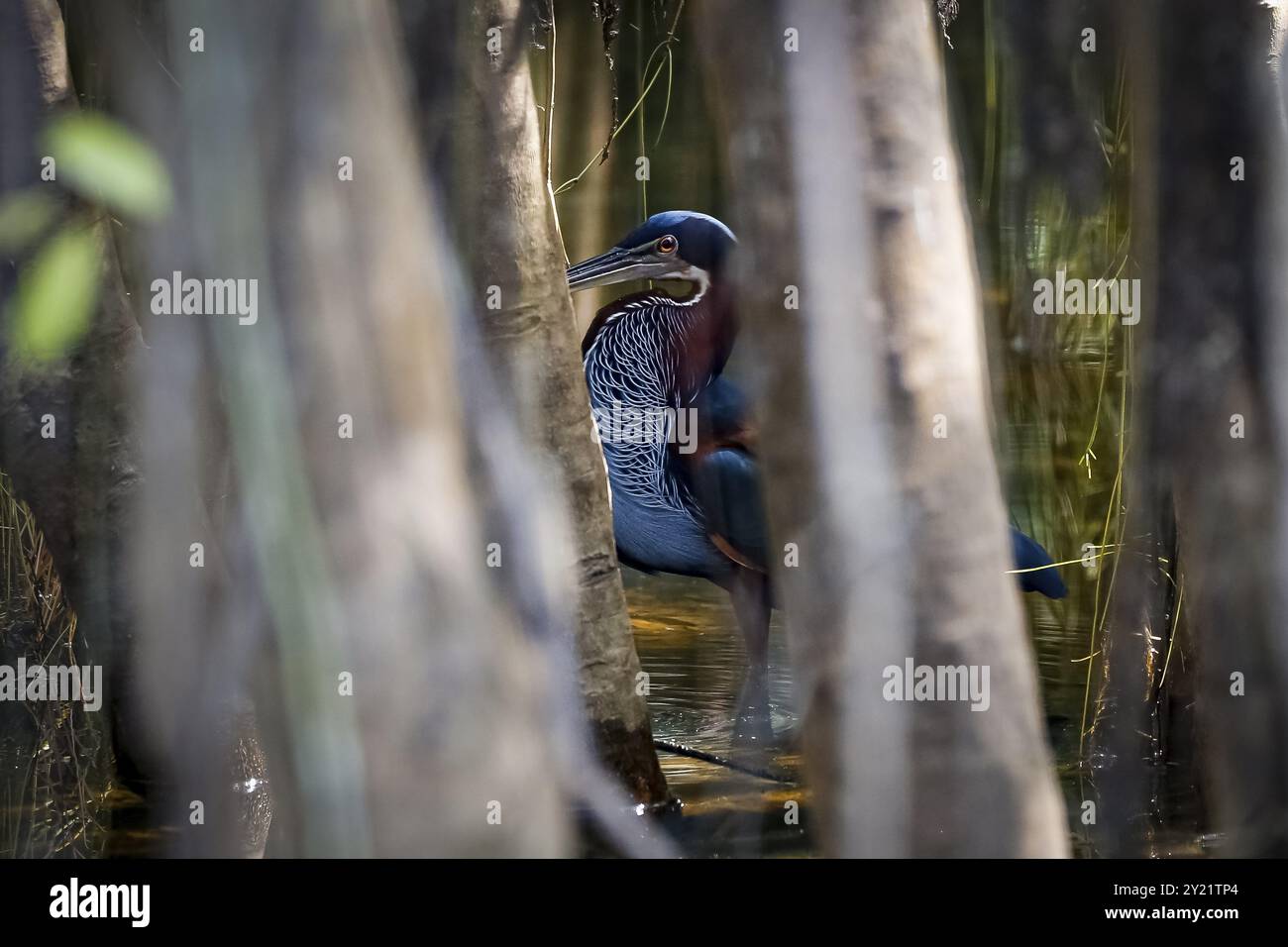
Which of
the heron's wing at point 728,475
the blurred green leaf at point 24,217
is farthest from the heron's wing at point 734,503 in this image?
the blurred green leaf at point 24,217

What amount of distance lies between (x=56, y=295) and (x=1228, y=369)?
5.36ft

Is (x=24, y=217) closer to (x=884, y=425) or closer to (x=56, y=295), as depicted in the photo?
(x=56, y=295)

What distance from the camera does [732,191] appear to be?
1.60m

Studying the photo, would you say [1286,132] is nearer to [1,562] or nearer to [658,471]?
[658,471]

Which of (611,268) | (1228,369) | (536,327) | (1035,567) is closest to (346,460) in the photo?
(536,327)

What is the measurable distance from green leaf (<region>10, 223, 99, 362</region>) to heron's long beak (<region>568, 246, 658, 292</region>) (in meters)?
0.70

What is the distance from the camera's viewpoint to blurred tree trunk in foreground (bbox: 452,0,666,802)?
1836mm

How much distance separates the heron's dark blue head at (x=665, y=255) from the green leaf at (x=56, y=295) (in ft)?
2.29

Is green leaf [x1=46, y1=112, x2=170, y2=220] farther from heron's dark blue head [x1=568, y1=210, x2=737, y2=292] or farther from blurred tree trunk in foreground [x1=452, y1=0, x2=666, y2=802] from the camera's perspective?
heron's dark blue head [x1=568, y1=210, x2=737, y2=292]

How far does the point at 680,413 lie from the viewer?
214 centimetres

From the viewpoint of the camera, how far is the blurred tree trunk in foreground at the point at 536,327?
184 centimetres

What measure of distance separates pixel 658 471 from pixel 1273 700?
92 cm

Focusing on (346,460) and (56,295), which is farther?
(56,295)

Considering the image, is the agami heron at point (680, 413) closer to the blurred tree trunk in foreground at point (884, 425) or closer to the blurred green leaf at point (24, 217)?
the blurred tree trunk in foreground at point (884, 425)
